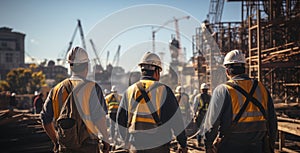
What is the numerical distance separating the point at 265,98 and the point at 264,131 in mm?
410

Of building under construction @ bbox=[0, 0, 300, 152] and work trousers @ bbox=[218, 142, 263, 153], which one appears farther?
building under construction @ bbox=[0, 0, 300, 152]

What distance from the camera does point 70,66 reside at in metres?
3.73

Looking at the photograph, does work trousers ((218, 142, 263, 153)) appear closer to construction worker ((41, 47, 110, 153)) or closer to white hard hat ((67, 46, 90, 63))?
construction worker ((41, 47, 110, 153))

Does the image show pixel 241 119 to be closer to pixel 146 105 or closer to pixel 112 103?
pixel 146 105

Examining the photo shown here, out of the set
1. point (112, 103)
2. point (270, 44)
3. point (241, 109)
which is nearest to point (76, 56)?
point (241, 109)

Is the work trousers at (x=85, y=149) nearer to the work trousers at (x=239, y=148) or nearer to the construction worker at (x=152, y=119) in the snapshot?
the construction worker at (x=152, y=119)

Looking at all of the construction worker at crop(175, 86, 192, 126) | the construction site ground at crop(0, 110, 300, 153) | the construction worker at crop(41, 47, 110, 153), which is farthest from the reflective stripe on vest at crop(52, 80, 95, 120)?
the construction worker at crop(175, 86, 192, 126)

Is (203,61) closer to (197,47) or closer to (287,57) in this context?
(197,47)

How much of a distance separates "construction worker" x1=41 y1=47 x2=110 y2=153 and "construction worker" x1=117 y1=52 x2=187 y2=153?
0.40m

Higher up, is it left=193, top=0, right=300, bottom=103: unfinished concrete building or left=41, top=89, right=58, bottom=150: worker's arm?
left=193, top=0, right=300, bottom=103: unfinished concrete building

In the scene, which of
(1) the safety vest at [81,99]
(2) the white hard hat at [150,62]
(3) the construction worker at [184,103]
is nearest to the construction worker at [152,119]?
(2) the white hard hat at [150,62]

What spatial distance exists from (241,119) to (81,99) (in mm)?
1962

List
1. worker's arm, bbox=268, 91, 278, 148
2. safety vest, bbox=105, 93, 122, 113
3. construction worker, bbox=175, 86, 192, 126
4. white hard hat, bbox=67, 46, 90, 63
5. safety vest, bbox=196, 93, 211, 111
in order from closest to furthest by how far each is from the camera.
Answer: worker's arm, bbox=268, 91, 278, 148
white hard hat, bbox=67, 46, 90, 63
safety vest, bbox=196, 93, 211, 111
safety vest, bbox=105, 93, 122, 113
construction worker, bbox=175, 86, 192, 126

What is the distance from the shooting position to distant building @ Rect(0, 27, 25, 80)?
239ft
